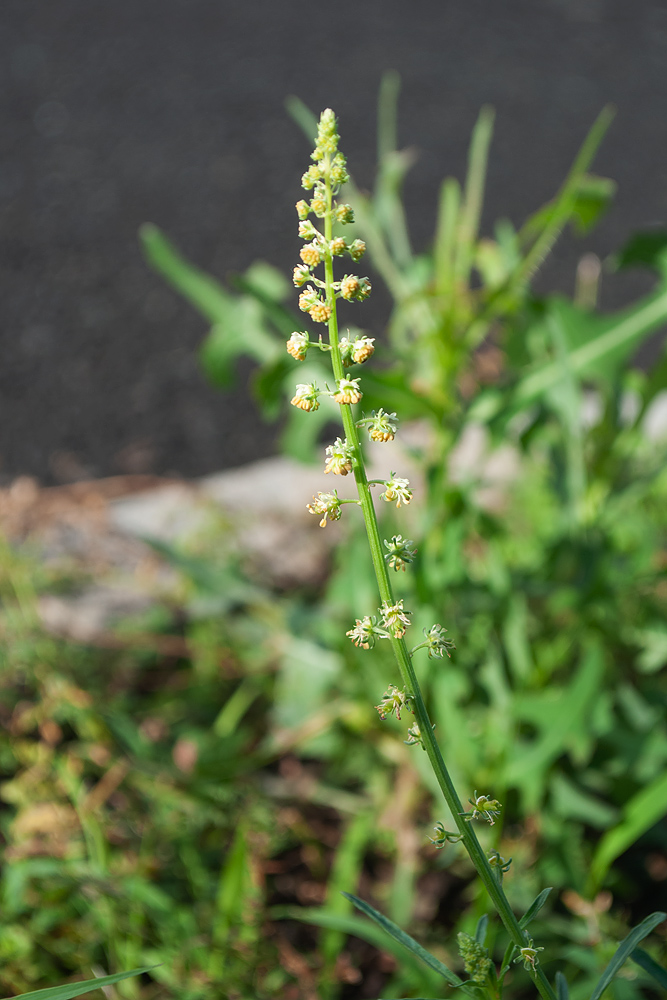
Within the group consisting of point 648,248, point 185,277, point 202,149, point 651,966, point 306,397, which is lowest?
point 651,966

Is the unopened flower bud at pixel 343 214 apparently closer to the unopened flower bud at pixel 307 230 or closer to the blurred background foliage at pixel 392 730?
the unopened flower bud at pixel 307 230

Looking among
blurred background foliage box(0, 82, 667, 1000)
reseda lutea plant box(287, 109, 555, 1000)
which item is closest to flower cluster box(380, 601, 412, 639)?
reseda lutea plant box(287, 109, 555, 1000)

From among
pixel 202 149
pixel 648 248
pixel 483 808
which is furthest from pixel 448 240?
pixel 202 149

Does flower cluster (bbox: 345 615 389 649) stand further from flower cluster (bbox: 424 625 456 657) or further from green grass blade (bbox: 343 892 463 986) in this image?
green grass blade (bbox: 343 892 463 986)

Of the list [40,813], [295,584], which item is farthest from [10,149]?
[40,813]

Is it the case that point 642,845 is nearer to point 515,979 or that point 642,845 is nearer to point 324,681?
point 515,979

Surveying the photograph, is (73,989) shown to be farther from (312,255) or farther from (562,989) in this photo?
(312,255)
